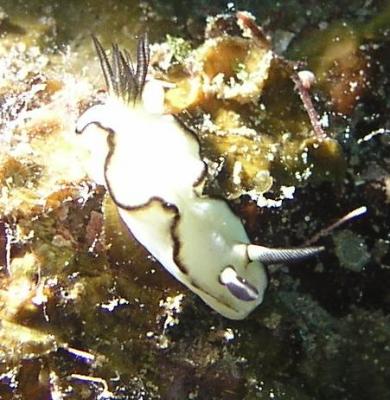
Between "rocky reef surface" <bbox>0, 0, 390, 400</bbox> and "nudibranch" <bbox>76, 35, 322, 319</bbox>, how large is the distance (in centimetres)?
15

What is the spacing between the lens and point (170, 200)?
2.25 m

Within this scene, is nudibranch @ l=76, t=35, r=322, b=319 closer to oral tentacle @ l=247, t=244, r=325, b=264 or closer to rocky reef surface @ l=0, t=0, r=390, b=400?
oral tentacle @ l=247, t=244, r=325, b=264

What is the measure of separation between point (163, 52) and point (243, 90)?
0.59 m

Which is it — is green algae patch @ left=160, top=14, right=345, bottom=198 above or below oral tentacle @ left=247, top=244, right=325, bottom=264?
above

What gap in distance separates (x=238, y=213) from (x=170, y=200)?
0.45 meters

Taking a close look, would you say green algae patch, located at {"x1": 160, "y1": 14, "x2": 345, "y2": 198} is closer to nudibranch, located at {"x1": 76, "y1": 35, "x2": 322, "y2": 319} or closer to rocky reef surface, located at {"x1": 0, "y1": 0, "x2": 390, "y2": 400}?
rocky reef surface, located at {"x1": 0, "y1": 0, "x2": 390, "y2": 400}

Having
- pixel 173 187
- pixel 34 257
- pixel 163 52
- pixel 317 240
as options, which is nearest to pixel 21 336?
pixel 34 257

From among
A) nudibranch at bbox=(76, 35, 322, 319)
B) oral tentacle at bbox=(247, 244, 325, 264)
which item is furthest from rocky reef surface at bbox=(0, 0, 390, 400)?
oral tentacle at bbox=(247, 244, 325, 264)

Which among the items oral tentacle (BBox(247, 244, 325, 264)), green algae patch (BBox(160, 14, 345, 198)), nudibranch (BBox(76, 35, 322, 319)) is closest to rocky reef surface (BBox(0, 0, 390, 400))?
green algae patch (BBox(160, 14, 345, 198))

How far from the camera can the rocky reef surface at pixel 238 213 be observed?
2359mm

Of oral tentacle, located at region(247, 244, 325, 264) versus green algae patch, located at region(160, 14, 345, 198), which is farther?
green algae patch, located at region(160, 14, 345, 198)

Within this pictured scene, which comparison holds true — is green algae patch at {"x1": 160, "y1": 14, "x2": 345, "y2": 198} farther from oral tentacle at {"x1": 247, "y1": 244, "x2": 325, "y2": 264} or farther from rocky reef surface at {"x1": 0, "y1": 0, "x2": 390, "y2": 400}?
oral tentacle at {"x1": 247, "y1": 244, "x2": 325, "y2": 264}

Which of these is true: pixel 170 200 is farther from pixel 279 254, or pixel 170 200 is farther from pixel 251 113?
pixel 251 113

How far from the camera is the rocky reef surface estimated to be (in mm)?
2359
